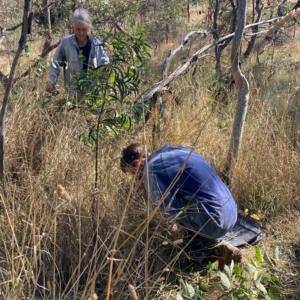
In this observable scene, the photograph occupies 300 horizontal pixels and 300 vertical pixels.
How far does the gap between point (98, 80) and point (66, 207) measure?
68cm

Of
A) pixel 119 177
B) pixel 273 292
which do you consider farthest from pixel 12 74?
pixel 273 292

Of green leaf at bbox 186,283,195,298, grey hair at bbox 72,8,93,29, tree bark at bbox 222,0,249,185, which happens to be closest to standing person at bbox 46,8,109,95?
grey hair at bbox 72,8,93,29

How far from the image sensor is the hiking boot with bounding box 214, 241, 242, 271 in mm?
2668

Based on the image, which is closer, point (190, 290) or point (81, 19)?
point (190, 290)

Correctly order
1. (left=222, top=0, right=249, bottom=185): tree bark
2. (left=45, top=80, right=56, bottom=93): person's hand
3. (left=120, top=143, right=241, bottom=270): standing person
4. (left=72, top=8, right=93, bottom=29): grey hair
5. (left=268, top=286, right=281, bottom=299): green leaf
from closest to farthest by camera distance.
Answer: (left=268, top=286, right=281, bottom=299): green leaf → (left=120, top=143, right=241, bottom=270): standing person → (left=222, top=0, right=249, bottom=185): tree bark → (left=45, top=80, right=56, bottom=93): person's hand → (left=72, top=8, right=93, bottom=29): grey hair

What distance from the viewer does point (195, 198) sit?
2.67 m

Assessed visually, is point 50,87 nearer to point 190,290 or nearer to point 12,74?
point 12,74

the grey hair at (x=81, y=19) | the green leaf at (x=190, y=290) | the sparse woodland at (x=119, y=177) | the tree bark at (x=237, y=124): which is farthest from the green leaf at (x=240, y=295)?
the grey hair at (x=81, y=19)

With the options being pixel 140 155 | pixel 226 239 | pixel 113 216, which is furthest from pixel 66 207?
pixel 226 239

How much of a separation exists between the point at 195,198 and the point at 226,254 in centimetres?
36

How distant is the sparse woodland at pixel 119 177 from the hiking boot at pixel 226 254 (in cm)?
10

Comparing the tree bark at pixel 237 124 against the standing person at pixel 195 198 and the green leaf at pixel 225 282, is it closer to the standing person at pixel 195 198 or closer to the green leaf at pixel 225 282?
the standing person at pixel 195 198

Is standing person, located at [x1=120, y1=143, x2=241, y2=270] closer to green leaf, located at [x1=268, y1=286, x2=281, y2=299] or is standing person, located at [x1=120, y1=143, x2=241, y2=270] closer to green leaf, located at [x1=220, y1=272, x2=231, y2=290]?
green leaf, located at [x1=268, y1=286, x2=281, y2=299]

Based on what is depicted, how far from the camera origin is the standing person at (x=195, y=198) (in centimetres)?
266
